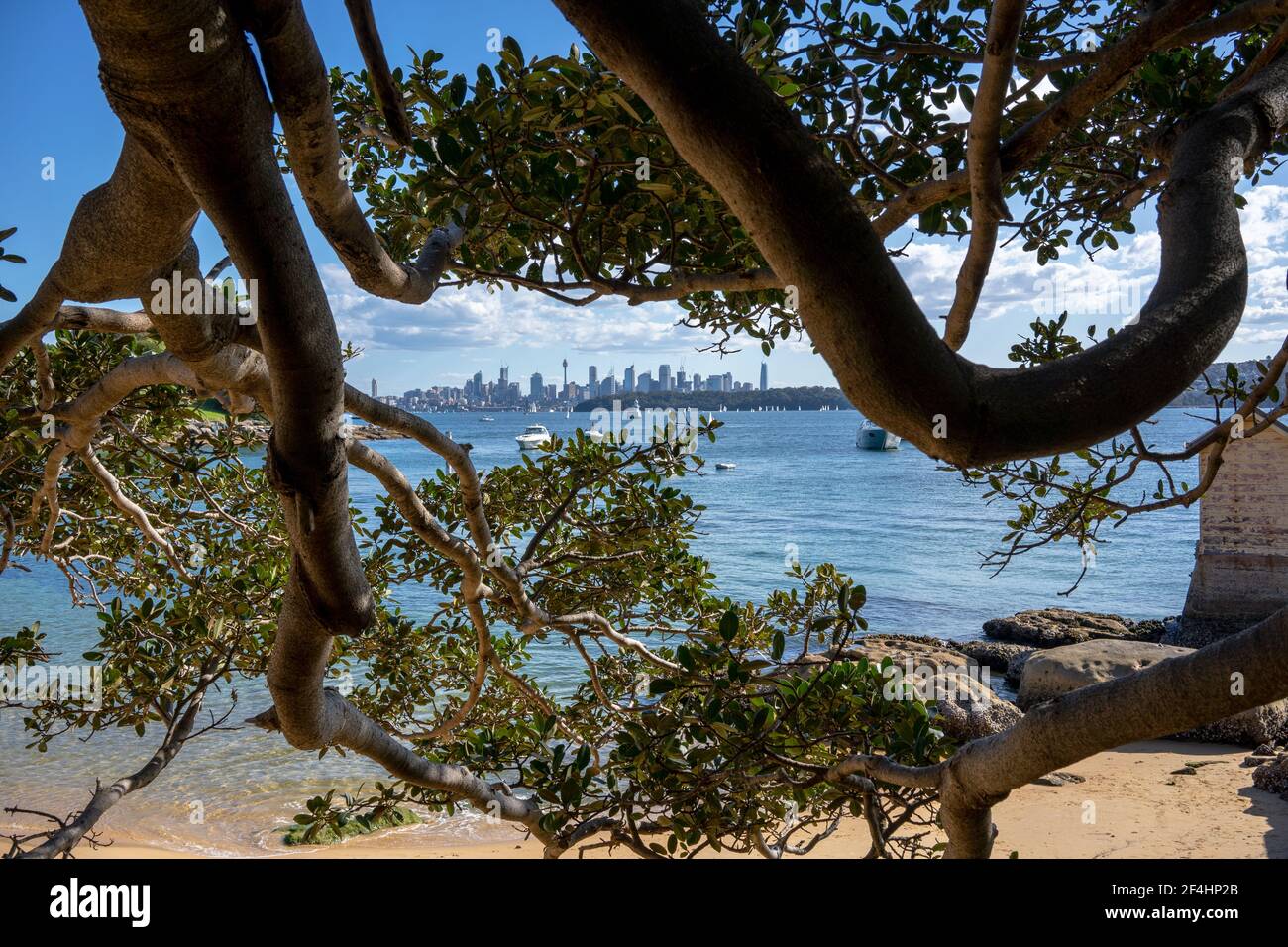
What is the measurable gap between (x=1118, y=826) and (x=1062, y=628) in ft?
39.8

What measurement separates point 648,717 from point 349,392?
152 cm

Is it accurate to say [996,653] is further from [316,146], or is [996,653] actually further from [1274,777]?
[316,146]

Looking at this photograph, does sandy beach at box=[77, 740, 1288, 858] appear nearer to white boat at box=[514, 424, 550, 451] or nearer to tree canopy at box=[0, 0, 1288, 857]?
white boat at box=[514, 424, 550, 451]

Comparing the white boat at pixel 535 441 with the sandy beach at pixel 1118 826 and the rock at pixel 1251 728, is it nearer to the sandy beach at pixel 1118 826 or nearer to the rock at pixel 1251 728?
the sandy beach at pixel 1118 826

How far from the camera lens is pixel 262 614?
474 centimetres

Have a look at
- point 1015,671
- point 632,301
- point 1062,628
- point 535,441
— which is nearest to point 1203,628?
point 1015,671

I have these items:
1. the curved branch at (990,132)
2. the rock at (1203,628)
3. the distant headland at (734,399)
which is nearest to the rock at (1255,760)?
the rock at (1203,628)

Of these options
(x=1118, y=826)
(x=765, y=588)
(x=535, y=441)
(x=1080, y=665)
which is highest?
(x=535, y=441)

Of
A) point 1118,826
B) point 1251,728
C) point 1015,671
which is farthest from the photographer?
point 1015,671

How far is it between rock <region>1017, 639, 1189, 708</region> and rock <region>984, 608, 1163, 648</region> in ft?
18.7

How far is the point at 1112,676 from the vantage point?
13.8 m

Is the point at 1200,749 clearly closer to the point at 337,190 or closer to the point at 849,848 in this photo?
the point at 849,848

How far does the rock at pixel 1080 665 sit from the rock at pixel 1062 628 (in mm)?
5699

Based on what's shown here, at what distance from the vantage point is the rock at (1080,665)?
14125 millimetres
